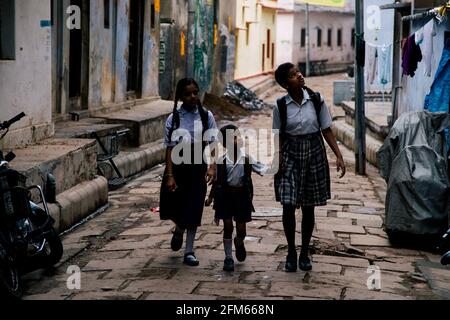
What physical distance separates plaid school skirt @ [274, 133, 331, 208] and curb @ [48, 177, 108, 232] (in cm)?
252

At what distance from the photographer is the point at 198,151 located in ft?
24.8

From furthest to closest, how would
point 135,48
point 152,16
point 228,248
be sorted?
point 152,16, point 135,48, point 228,248

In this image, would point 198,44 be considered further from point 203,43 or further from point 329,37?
point 329,37

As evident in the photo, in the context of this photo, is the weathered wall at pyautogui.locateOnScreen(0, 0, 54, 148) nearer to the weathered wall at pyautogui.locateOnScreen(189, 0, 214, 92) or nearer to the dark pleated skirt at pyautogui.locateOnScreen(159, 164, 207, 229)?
the dark pleated skirt at pyautogui.locateOnScreen(159, 164, 207, 229)

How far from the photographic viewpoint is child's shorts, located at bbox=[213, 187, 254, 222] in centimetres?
736

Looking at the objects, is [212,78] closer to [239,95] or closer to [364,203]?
[239,95]

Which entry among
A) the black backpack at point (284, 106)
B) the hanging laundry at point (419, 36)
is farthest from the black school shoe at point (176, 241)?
the hanging laundry at point (419, 36)

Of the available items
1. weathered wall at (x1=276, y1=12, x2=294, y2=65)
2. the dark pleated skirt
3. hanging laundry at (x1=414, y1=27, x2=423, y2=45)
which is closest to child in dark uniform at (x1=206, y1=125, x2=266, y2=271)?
the dark pleated skirt

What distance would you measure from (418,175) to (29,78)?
483 centimetres

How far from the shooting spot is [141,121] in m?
14.6

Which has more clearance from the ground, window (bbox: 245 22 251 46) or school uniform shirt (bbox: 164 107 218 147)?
window (bbox: 245 22 251 46)

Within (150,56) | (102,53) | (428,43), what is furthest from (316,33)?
(428,43)

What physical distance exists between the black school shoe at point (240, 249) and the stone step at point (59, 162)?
2.07 meters

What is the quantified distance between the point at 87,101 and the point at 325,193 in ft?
25.3
